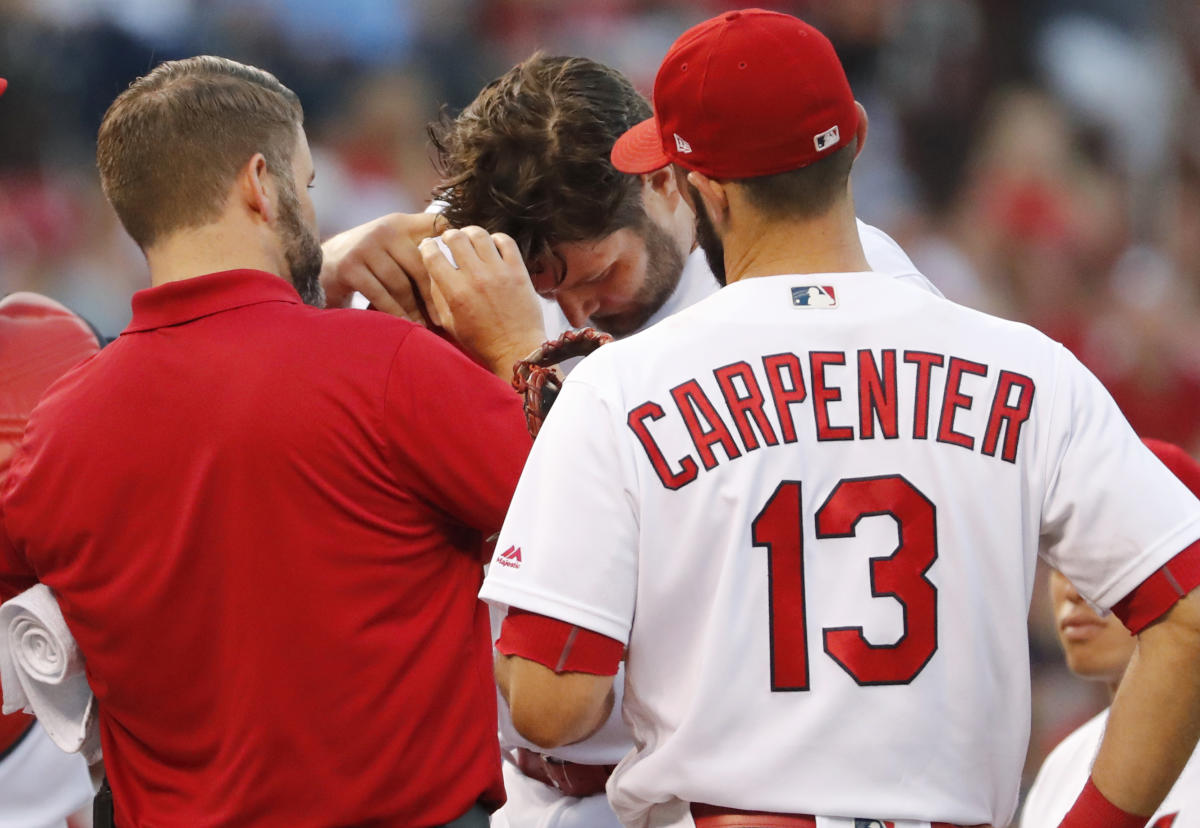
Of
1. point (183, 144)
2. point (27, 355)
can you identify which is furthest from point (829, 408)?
point (27, 355)

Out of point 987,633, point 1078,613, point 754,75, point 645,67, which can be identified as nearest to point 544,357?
point 754,75

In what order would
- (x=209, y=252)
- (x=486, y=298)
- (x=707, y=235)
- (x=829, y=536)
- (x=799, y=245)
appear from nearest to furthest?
(x=829, y=536) → (x=799, y=245) → (x=707, y=235) → (x=209, y=252) → (x=486, y=298)

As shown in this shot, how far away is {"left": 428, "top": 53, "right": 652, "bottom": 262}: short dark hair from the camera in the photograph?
2.66 metres

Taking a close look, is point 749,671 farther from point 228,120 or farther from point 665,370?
point 228,120

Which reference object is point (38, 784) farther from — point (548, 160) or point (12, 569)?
point (548, 160)

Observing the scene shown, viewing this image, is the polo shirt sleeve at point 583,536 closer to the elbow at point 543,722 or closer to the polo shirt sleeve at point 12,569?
the elbow at point 543,722

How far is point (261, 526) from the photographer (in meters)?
1.77

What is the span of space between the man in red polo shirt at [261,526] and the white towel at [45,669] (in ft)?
0.08

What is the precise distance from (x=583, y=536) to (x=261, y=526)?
0.46 metres

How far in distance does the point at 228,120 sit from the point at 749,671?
1.05 meters

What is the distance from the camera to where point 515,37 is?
6434mm

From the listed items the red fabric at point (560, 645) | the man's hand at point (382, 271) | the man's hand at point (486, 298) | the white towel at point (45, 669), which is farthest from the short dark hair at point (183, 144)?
the red fabric at point (560, 645)

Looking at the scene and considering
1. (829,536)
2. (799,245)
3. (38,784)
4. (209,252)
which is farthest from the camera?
(38,784)

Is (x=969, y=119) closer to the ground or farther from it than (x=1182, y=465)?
closer to the ground
